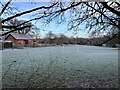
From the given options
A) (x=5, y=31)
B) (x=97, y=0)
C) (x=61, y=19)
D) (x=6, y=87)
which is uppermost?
(x=97, y=0)

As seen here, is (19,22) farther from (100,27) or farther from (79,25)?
(100,27)

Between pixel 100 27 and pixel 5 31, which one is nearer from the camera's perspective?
pixel 5 31

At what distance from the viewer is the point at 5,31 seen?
67.2 inches

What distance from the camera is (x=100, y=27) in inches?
115

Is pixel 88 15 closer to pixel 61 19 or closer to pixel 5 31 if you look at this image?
pixel 61 19

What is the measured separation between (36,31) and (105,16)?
3.27ft

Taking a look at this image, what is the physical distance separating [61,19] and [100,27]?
2.25ft

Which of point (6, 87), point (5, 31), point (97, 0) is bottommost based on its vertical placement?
point (6, 87)

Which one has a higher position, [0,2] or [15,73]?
[0,2]

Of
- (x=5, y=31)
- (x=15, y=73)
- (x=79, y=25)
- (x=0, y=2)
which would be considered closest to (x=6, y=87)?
(x=15, y=73)

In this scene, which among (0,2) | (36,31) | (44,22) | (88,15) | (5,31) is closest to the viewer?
(5,31)

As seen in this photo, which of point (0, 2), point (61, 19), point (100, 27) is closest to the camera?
point (0, 2)

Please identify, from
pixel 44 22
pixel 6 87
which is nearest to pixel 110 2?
pixel 44 22

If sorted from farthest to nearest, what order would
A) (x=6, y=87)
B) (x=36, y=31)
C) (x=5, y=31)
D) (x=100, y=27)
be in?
(x=6, y=87)
(x=100, y=27)
(x=36, y=31)
(x=5, y=31)
